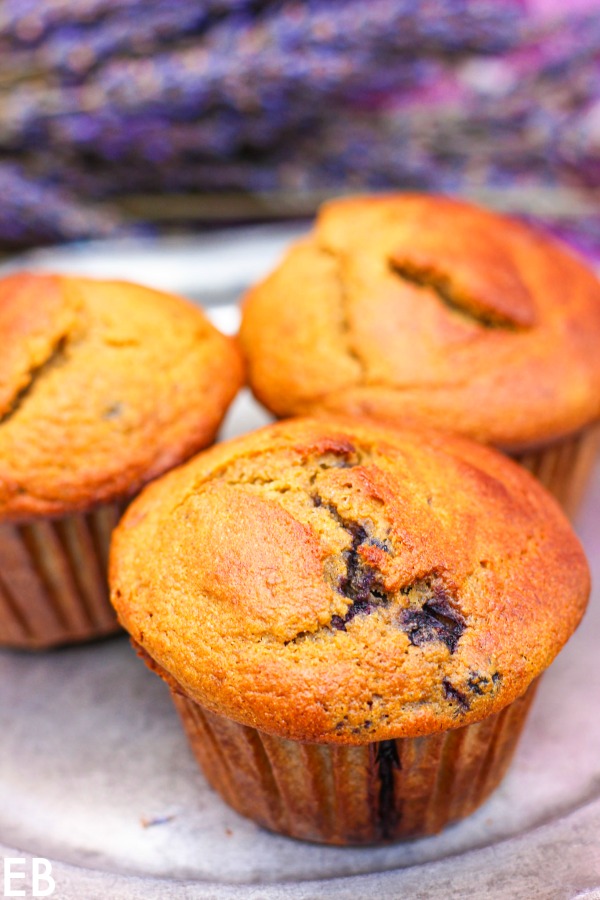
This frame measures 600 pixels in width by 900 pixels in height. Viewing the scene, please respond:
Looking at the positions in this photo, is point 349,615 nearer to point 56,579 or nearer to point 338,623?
point 338,623

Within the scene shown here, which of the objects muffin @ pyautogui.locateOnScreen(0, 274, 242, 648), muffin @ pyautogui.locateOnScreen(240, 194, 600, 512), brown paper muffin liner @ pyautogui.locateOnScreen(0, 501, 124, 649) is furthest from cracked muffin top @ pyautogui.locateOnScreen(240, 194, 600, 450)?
brown paper muffin liner @ pyautogui.locateOnScreen(0, 501, 124, 649)

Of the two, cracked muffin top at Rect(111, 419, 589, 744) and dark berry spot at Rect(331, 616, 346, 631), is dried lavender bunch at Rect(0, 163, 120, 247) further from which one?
dark berry spot at Rect(331, 616, 346, 631)

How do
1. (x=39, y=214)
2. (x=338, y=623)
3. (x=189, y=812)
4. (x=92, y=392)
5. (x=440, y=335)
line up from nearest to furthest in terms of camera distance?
(x=338, y=623)
(x=189, y=812)
(x=92, y=392)
(x=440, y=335)
(x=39, y=214)

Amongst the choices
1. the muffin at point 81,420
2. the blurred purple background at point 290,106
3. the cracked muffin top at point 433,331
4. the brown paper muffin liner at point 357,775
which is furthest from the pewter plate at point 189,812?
the blurred purple background at point 290,106

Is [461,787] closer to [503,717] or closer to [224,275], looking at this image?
[503,717]

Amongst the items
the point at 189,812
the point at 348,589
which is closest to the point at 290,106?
the point at 348,589

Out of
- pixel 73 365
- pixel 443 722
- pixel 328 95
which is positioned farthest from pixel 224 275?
→ pixel 443 722
